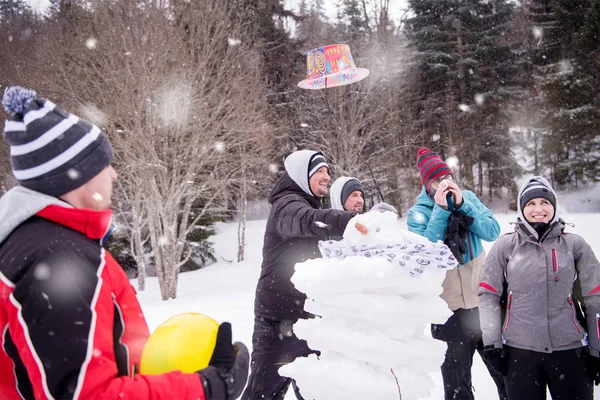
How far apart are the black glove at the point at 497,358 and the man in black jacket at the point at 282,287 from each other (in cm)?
122

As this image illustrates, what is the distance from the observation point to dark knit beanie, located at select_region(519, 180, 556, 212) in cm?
289

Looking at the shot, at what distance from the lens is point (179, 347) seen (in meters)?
1.34

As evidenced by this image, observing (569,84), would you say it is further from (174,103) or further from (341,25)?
(174,103)

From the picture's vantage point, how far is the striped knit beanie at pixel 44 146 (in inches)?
49.0

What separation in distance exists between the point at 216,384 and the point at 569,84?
72.6 ft

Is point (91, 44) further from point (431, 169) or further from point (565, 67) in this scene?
point (565, 67)

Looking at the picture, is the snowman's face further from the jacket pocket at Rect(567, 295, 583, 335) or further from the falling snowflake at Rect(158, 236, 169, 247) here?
the falling snowflake at Rect(158, 236, 169, 247)

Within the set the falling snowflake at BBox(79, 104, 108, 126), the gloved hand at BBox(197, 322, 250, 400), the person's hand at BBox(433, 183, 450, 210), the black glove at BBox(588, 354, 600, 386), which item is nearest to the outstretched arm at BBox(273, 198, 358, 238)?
the person's hand at BBox(433, 183, 450, 210)

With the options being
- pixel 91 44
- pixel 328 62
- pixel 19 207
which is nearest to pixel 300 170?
pixel 19 207

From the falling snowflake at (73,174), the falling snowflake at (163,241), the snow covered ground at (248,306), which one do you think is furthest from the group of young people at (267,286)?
the falling snowflake at (163,241)

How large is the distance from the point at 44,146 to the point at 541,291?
2820mm

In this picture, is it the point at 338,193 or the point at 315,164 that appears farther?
the point at 338,193

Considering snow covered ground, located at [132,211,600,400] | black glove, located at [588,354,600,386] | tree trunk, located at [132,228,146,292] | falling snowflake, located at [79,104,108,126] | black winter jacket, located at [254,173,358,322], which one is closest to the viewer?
snow covered ground, located at [132,211,600,400]

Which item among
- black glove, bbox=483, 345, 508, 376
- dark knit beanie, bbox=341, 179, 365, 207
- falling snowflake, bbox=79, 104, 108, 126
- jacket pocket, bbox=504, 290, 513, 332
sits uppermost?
falling snowflake, bbox=79, 104, 108, 126
